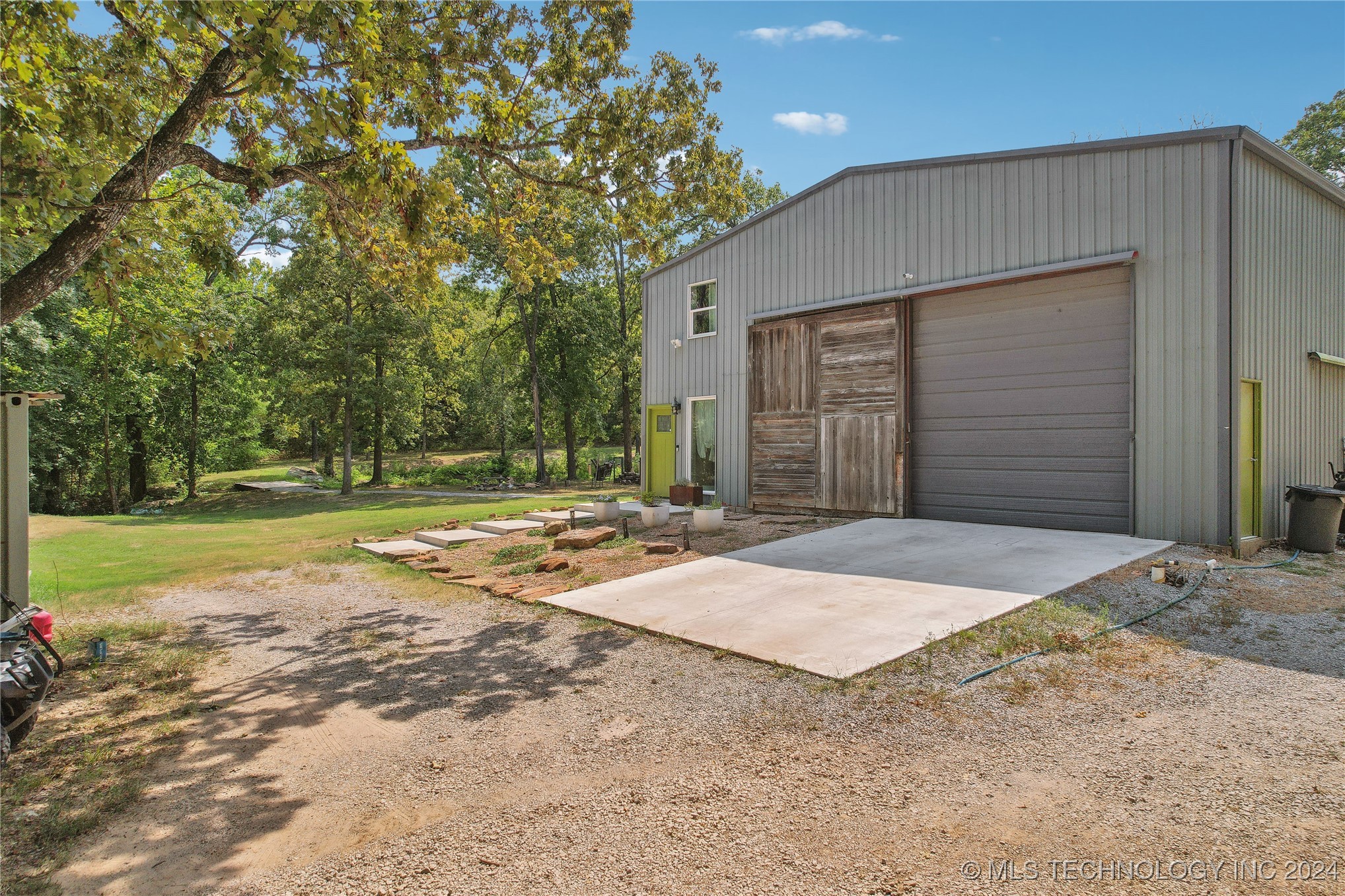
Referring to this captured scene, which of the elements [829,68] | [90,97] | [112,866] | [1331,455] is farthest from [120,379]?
[1331,455]

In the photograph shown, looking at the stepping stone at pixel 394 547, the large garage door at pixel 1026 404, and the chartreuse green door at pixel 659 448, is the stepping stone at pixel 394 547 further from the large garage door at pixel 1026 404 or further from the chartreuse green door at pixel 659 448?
the large garage door at pixel 1026 404

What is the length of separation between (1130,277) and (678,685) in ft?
24.6

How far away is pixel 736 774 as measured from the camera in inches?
120

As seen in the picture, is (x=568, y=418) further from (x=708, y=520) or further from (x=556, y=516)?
(x=708, y=520)

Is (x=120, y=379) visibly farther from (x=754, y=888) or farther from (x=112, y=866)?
(x=754, y=888)

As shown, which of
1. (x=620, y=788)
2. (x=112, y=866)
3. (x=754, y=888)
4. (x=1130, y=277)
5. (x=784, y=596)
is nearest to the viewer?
(x=754, y=888)

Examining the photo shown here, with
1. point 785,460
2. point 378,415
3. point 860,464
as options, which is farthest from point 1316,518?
point 378,415

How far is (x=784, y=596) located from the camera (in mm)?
6078

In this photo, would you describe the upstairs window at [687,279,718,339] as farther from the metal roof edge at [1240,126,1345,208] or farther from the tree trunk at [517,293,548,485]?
the tree trunk at [517,293,548,485]

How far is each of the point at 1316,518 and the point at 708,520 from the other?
721 centimetres

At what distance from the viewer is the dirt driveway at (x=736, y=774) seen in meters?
2.36

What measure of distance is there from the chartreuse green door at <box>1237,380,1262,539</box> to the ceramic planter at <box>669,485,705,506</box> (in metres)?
7.78

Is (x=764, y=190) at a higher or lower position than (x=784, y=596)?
higher

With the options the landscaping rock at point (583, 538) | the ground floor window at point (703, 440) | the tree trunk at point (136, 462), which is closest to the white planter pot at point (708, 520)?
the landscaping rock at point (583, 538)
